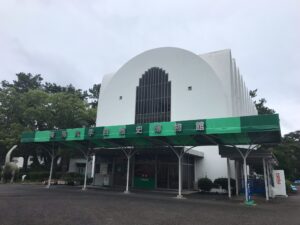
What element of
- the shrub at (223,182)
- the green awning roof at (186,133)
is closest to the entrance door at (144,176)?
the green awning roof at (186,133)

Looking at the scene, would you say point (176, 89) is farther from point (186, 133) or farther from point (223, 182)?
point (186, 133)

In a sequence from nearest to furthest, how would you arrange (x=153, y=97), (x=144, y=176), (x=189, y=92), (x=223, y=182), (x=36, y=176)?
(x=223, y=182) → (x=144, y=176) → (x=189, y=92) → (x=153, y=97) → (x=36, y=176)

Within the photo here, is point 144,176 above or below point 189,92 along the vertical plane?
below

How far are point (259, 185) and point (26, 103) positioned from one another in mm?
26314

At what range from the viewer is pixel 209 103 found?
22.1m

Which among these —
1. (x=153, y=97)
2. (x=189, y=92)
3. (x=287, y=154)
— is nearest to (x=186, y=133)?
(x=189, y=92)

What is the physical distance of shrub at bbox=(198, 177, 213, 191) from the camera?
18.8m

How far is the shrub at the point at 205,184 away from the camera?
18.8 m

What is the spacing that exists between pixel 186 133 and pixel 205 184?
7.46 metres

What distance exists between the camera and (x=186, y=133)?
13.3 m

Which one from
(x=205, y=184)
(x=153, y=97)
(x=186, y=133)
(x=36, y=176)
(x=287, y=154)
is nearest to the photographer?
(x=186, y=133)

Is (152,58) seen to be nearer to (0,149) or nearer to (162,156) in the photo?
(162,156)

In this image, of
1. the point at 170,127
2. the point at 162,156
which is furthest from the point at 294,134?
the point at 170,127

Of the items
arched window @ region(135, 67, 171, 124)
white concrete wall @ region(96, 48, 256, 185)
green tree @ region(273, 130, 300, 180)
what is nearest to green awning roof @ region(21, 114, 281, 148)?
white concrete wall @ region(96, 48, 256, 185)
